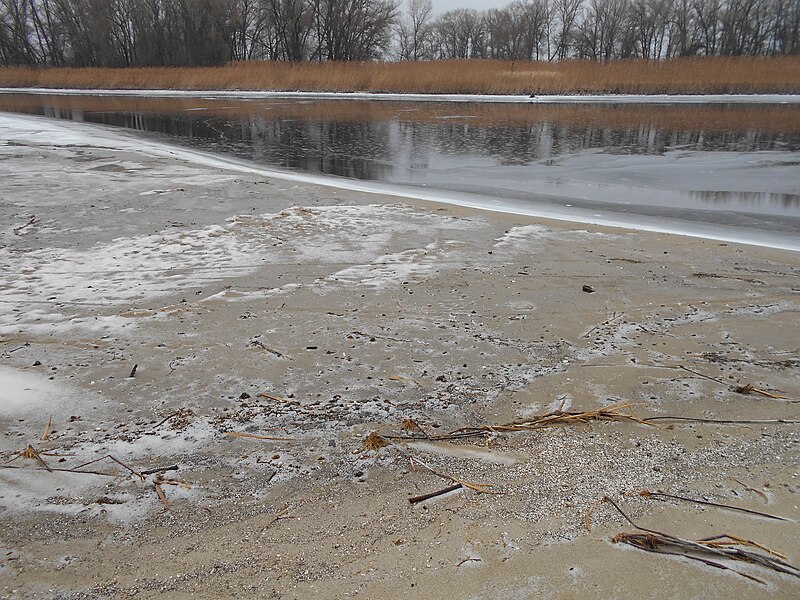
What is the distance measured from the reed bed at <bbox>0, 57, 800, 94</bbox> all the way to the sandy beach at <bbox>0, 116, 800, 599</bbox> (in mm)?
26771

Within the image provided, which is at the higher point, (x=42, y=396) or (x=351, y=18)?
(x=351, y=18)

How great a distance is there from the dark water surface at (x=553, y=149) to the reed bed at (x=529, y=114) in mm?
75

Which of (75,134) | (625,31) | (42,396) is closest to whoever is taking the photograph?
(42,396)

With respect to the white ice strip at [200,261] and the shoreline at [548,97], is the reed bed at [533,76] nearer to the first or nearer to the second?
the shoreline at [548,97]

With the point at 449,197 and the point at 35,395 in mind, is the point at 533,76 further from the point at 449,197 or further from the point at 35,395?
the point at 35,395

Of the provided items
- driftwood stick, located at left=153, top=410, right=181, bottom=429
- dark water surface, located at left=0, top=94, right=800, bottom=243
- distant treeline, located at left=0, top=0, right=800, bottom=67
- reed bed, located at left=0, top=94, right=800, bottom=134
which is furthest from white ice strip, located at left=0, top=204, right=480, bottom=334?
distant treeline, located at left=0, top=0, right=800, bottom=67

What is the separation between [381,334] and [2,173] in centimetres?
876

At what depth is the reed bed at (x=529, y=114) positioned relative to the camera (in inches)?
734

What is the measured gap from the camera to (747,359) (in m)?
3.73

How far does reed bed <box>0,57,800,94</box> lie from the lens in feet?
94.4

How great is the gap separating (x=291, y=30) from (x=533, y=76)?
1353 inches

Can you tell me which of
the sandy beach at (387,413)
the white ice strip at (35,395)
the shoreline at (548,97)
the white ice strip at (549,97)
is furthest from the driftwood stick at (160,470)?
the white ice strip at (549,97)

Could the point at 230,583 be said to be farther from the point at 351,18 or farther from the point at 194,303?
the point at 351,18

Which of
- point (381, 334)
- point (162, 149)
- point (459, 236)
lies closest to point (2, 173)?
point (162, 149)
